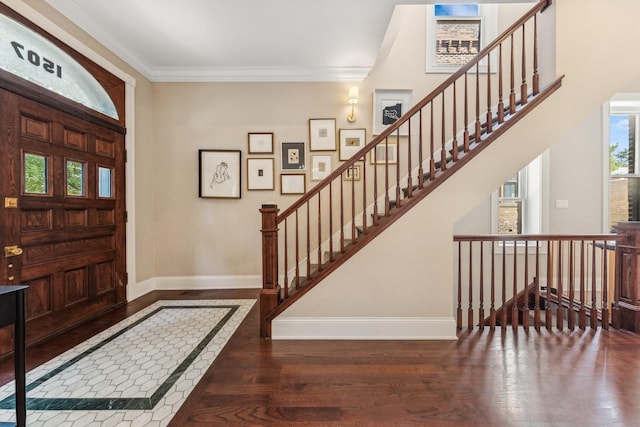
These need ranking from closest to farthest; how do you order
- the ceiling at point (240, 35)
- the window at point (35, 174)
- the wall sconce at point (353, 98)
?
the window at point (35, 174) → the ceiling at point (240, 35) → the wall sconce at point (353, 98)

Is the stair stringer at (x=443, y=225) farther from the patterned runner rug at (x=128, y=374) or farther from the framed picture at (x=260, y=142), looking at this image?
the framed picture at (x=260, y=142)

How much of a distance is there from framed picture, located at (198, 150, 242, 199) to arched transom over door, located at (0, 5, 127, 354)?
881 millimetres

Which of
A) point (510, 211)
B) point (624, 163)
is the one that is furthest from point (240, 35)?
point (624, 163)

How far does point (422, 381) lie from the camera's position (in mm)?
1626

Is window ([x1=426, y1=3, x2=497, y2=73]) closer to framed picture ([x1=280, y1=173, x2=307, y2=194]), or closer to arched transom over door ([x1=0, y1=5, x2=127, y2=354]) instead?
framed picture ([x1=280, y1=173, x2=307, y2=194])

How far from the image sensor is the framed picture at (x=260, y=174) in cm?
348

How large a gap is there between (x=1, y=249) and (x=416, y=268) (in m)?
3.07

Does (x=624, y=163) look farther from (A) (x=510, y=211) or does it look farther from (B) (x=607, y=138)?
(A) (x=510, y=211)

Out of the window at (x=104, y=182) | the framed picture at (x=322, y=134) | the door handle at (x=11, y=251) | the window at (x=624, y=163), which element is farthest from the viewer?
the window at (x=624, y=163)

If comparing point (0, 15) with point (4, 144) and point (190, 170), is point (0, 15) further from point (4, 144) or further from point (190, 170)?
point (190, 170)

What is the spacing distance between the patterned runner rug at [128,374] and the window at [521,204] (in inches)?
146

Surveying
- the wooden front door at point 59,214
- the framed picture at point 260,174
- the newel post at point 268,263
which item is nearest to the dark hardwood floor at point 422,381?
the newel post at point 268,263

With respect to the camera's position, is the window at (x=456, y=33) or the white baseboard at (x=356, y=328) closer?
the white baseboard at (x=356, y=328)

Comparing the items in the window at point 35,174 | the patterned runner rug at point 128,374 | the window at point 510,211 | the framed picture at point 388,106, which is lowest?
the patterned runner rug at point 128,374
